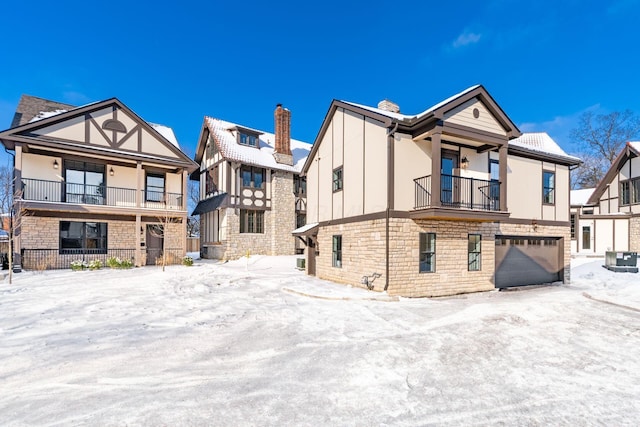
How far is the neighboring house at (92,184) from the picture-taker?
16.3 m

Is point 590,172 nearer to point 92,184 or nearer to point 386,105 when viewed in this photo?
point 386,105

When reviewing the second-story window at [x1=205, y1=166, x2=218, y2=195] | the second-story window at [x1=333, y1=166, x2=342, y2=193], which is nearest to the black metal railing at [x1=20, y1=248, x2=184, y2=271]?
the second-story window at [x1=205, y1=166, x2=218, y2=195]

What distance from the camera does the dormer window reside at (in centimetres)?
2551

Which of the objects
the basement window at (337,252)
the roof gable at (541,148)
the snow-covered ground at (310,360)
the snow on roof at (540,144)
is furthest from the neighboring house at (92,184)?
the snow on roof at (540,144)

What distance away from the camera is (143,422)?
348cm

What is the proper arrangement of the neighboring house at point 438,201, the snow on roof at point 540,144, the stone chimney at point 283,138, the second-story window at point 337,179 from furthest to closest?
the stone chimney at point 283,138 < the snow on roof at point 540,144 < the second-story window at point 337,179 < the neighboring house at point 438,201

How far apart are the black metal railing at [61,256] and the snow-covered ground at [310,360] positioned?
7305mm

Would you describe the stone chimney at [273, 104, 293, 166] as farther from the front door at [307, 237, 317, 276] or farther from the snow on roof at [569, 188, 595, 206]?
the snow on roof at [569, 188, 595, 206]

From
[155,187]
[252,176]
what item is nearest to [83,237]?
[155,187]

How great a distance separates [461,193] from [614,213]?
68.5ft

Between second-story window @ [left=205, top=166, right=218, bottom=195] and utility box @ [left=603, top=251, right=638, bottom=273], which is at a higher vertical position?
second-story window @ [left=205, top=166, right=218, bottom=195]

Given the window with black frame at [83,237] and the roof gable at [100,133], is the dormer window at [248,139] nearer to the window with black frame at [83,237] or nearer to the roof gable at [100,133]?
the roof gable at [100,133]

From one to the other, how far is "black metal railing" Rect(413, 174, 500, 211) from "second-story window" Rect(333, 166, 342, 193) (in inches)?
142

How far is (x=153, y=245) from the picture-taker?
20.6 metres
